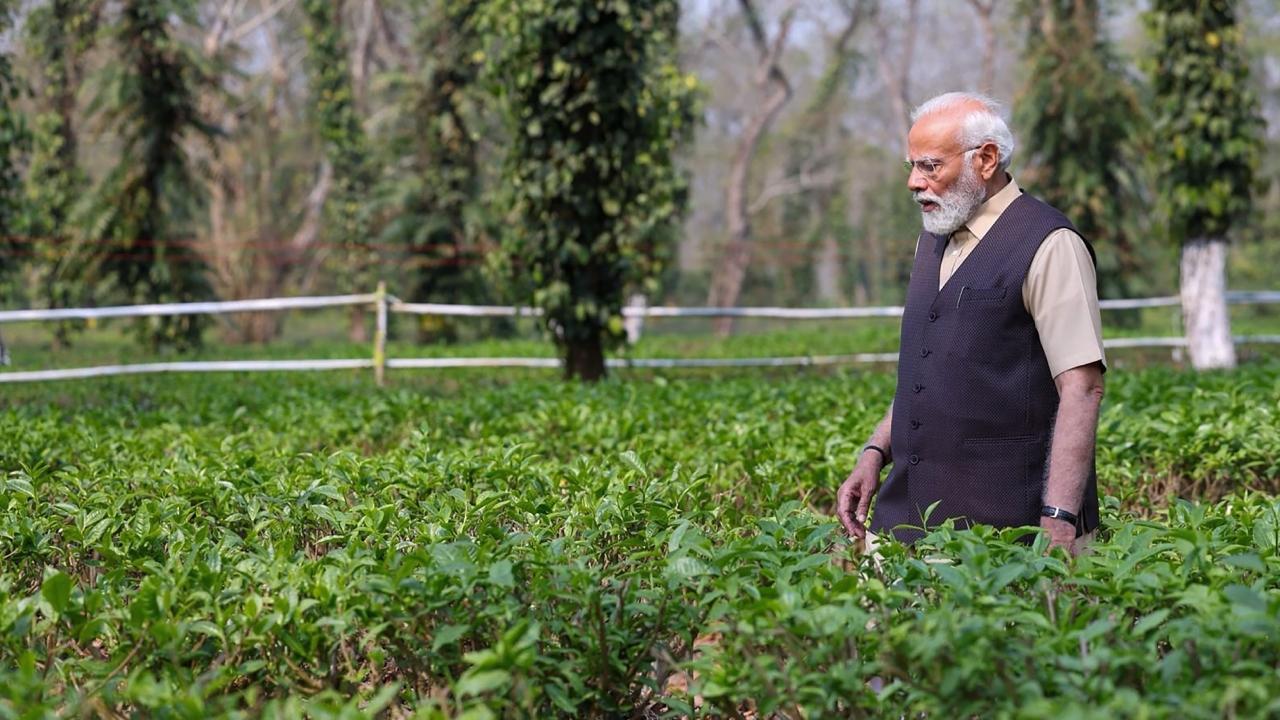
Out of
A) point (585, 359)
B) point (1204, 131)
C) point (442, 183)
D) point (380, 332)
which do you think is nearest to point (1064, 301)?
point (585, 359)

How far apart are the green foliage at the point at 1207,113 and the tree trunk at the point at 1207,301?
272 millimetres

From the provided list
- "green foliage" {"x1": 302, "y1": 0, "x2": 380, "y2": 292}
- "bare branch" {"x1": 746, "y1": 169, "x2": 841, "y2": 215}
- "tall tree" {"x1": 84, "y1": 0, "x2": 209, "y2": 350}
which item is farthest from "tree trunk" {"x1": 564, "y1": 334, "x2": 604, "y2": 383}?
"bare branch" {"x1": 746, "y1": 169, "x2": 841, "y2": 215}

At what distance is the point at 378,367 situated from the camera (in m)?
13.0

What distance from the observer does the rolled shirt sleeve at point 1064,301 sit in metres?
3.17

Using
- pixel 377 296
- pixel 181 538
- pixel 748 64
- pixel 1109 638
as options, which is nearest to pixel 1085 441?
pixel 1109 638

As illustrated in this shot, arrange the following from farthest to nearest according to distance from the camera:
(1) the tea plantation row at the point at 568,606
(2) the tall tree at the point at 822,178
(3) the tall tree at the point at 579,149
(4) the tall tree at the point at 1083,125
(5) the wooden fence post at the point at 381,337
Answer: (2) the tall tree at the point at 822,178
(4) the tall tree at the point at 1083,125
(5) the wooden fence post at the point at 381,337
(3) the tall tree at the point at 579,149
(1) the tea plantation row at the point at 568,606

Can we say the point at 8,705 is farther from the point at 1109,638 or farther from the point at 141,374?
the point at 141,374

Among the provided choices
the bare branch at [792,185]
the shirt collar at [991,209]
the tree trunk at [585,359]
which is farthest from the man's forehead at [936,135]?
the bare branch at [792,185]

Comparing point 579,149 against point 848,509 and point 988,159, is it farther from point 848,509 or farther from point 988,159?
point 988,159

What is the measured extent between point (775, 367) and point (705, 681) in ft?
41.6

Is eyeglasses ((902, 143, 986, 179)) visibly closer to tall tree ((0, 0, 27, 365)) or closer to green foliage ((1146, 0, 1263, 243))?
green foliage ((1146, 0, 1263, 243))

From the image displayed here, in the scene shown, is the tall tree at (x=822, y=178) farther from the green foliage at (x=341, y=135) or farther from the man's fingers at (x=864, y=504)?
the man's fingers at (x=864, y=504)

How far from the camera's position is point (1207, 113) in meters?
13.5

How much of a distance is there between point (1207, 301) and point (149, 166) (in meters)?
15.6
